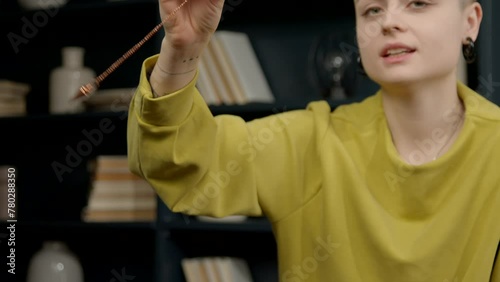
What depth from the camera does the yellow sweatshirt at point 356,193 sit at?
51.5 inches

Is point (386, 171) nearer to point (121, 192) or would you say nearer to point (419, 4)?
point (419, 4)

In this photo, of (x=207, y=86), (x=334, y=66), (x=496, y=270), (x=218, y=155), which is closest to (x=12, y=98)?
(x=207, y=86)

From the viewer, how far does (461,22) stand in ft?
4.68

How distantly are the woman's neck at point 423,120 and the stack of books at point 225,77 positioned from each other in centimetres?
117

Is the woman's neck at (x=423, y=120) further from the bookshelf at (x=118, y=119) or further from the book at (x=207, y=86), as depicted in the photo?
the book at (x=207, y=86)

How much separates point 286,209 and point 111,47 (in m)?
1.96

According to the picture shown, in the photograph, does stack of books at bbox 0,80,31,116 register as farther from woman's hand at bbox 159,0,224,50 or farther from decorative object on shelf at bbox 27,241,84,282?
woman's hand at bbox 159,0,224,50

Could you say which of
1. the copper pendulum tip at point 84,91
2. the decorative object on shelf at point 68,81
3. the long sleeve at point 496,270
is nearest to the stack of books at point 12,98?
the decorative object on shelf at point 68,81

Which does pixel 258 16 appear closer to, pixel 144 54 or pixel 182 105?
pixel 144 54

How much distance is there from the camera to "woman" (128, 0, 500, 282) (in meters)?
1.32

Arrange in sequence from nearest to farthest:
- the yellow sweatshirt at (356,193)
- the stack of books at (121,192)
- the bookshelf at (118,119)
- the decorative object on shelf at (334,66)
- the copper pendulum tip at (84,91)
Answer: the copper pendulum tip at (84,91), the yellow sweatshirt at (356,193), the decorative object on shelf at (334,66), the bookshelf at (118,119), the stack of books at (121,192)

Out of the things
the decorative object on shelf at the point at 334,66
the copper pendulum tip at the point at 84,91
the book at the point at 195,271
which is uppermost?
the copper pendulum tip at the point at 84,91

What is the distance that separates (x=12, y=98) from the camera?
3.07 metres

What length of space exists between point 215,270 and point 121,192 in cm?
53
